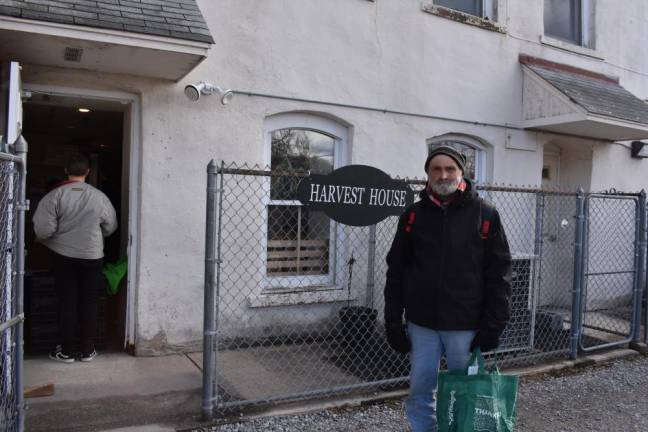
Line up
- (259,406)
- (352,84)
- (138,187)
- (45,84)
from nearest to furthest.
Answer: (259,406)
(45,84)
(138,187)
(352,84)

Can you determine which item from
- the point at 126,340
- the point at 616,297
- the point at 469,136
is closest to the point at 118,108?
the point at 126,340

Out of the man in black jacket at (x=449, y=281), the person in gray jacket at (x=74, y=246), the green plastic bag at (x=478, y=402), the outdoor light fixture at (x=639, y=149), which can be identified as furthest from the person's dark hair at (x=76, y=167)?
the outdoor light fixture at (x=639, y=149)

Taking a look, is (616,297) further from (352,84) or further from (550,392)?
(352,84)

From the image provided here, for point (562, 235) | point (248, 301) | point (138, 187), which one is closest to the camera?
point (138, 187)

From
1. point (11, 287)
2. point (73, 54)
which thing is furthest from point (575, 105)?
point (11, 287)

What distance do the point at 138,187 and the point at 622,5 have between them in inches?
341

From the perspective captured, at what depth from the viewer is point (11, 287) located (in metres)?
3.38

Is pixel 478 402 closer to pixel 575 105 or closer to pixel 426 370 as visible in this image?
pixel 426 370

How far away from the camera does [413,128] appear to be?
7.11 m

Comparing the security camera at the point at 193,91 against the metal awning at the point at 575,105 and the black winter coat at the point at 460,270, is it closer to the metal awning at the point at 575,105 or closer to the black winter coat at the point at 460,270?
the black winter coat at the point at 460,270

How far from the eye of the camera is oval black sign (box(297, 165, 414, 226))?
4.25m

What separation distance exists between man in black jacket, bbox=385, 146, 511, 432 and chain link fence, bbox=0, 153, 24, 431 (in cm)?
224

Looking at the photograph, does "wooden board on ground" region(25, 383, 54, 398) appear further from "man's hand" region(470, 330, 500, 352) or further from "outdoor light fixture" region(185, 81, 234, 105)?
"man's hand" region(470, 330, 500, 352)

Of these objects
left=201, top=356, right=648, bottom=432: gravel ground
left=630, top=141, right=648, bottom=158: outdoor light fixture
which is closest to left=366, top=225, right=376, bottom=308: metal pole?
left=201, top=356, right=648, bottom=432: gravel ground
